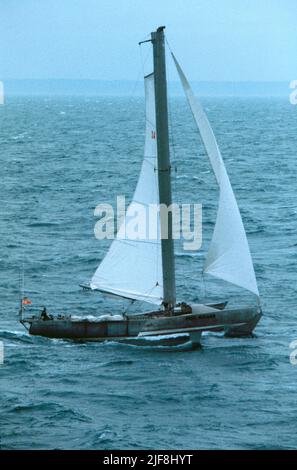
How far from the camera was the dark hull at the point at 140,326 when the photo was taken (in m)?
43.3

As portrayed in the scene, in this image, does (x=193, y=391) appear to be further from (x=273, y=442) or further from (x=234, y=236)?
(x=234, y=236)

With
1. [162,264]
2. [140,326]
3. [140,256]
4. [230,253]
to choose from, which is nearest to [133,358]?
[140,326]

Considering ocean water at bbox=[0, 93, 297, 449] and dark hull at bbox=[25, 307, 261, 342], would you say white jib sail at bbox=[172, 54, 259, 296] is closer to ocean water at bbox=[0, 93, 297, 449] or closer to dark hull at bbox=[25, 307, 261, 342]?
dark hull at bbox=[25, 307, 261, 342]

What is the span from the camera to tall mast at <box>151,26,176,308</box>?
1705 inches

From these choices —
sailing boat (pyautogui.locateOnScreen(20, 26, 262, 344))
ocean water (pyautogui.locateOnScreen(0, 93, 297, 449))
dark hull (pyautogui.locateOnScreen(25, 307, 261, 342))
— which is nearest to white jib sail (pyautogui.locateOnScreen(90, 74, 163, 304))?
sailing boat (pyautogui.locateOnScreen(20, 26, 262, 344))

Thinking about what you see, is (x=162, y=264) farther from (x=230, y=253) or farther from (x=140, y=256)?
(x=230, y=253)

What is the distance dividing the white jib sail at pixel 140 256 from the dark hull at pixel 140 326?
1.85 meters

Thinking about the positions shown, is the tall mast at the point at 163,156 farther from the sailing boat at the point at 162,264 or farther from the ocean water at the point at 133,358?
the ocean water at the point at 133,358

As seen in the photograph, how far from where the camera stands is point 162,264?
1773 inches

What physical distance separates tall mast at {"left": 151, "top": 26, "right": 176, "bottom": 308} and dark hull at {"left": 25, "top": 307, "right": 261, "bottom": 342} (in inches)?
57.0

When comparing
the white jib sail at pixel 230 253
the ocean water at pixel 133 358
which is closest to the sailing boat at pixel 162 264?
the white jib sail at pixel 230 253

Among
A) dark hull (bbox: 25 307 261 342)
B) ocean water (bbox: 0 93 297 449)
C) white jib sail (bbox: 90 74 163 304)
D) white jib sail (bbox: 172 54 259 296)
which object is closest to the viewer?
ocean water (bbox: 0 93 297 449)

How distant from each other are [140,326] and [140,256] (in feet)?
11.2
